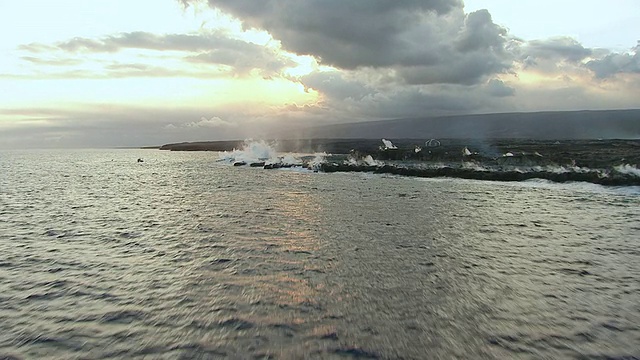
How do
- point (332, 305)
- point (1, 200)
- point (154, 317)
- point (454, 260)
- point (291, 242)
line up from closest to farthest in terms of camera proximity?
point (154, 317) < point (332, 305) < point (454, 260) < point (291, 242) < point (1, 200)

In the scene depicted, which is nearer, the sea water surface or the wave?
the sea water surface

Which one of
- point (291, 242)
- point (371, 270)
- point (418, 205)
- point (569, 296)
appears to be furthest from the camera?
point (418, 205)

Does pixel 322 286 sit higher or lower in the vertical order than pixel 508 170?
higher

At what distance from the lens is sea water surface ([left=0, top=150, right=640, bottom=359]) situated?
8.98 metres

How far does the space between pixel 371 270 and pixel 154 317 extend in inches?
295

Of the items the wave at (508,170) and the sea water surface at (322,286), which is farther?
the wave at (508,170)

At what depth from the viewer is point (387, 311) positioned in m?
10.8

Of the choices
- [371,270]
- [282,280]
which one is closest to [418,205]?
[371,270]

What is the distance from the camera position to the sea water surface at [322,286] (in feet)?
29.5

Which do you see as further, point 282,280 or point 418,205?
point 418,205

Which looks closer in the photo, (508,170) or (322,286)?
(322,286)

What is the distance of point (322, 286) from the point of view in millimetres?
12844

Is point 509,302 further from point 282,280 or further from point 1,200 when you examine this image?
point 1,200

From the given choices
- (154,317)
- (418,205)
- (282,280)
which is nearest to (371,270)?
(282,280)
